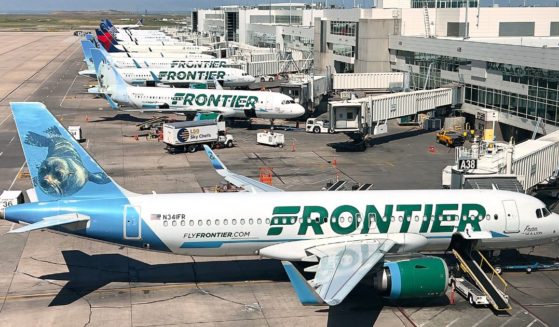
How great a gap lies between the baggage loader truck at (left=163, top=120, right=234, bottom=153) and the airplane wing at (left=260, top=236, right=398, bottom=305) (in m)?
36.7

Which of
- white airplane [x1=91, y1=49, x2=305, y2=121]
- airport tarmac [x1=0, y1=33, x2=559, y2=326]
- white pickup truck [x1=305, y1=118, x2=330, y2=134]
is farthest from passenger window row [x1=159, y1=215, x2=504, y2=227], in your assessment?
white airplane [x1=91, y1=49, x2=305, y2=121]

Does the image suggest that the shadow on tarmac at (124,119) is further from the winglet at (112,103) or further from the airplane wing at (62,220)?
the airplane wing at (62,220)

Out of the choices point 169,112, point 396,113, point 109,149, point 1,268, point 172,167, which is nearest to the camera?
point 1,268

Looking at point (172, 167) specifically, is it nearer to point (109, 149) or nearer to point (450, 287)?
point (109, 149)

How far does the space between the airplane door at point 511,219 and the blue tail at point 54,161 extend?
745 inches

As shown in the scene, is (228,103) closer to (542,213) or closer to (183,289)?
(183,289)

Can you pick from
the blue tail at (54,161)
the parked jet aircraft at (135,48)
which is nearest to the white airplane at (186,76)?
the parked jet aircraft at (135,48)

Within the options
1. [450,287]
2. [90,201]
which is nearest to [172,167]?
[90,201]

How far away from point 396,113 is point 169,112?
94.8 ft

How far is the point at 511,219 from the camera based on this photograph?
31.6 metres

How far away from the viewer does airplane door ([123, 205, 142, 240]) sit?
2934 cm

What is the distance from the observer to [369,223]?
30594mm

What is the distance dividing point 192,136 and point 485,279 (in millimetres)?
42142

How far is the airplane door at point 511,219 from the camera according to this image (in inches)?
1241
